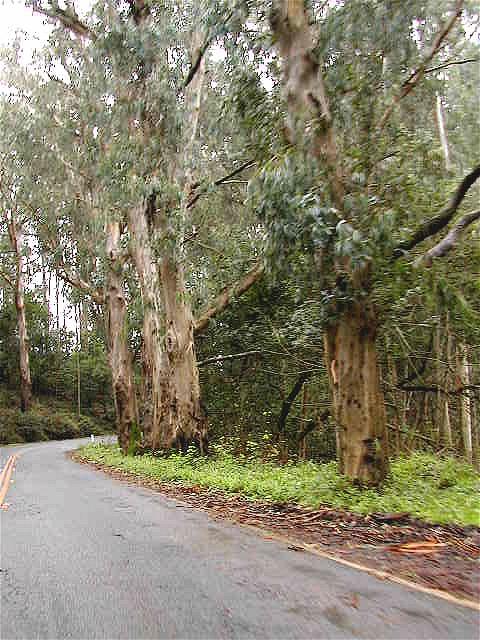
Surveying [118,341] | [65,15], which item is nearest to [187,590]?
[65,15]

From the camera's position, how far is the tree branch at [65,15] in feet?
54.8

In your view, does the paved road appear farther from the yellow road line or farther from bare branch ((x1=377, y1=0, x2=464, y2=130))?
bare branch ((x1=377, y1=0, x2=464, y2=130))

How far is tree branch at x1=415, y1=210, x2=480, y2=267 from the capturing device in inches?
316

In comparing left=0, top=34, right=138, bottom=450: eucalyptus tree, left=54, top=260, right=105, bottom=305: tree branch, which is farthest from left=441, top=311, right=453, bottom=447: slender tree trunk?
left=54, top=260, right=105, bottom=305: tree branch

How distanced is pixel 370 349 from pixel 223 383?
11.1 m

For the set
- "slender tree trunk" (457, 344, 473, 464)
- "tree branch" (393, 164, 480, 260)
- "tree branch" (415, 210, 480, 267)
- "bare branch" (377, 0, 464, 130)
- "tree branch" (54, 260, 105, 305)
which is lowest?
"slender tree trunk" (457, 344, 473, 464)

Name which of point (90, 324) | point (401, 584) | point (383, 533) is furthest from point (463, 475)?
point (90, 324)

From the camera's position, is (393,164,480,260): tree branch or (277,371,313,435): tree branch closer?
(393,164,480,260): tree branch

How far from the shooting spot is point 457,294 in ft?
28.9

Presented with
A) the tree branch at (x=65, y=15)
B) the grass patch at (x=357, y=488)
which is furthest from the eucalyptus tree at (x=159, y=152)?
the grass patch at (x=357, y=488)

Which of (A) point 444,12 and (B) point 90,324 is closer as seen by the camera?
(A) point 444,12

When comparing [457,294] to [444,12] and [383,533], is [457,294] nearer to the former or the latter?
[383,533]

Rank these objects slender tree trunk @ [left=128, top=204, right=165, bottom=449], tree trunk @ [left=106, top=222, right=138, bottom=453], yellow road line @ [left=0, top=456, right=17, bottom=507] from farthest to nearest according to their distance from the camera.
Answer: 1. tree trunk @ [left=106, top=222, right=138, bottom=453]
2. slender tree trunk @ [left=128, top=204, right=165, bottom=449]
3. yellow road line @ [left=0, top=456, right=17, bottom=507]

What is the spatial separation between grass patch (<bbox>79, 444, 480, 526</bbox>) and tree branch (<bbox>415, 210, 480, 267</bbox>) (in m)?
3.14
